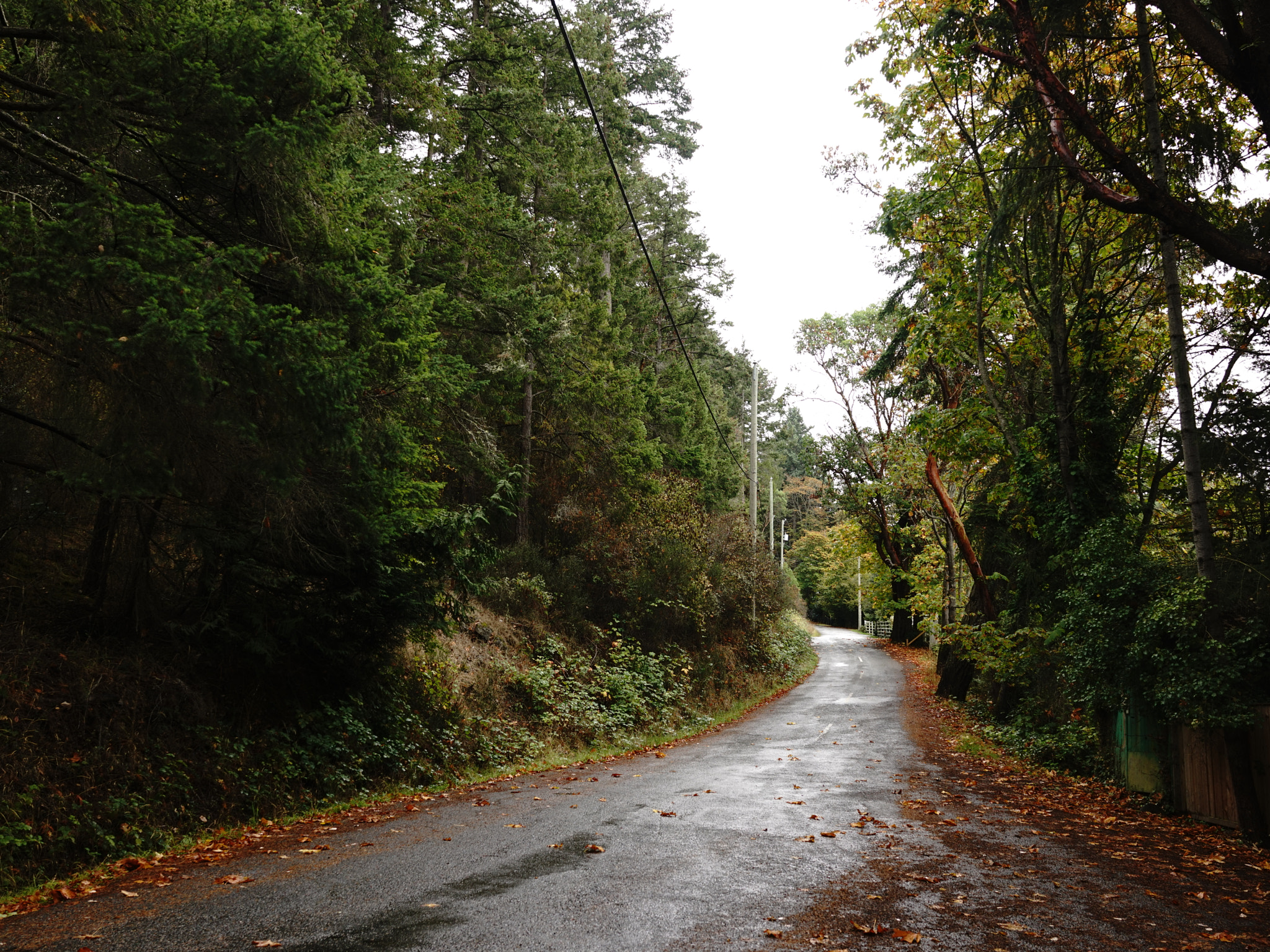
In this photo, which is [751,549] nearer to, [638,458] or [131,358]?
[638,458]

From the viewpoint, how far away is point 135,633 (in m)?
7.93

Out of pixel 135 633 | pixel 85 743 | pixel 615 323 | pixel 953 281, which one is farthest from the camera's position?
pixel 615 323

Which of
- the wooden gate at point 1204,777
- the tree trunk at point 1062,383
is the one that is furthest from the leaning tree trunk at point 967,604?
the wooden gate at point 1204,777

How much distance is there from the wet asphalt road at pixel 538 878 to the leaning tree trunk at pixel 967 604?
346 inches

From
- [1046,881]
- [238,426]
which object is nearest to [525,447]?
[238,426]

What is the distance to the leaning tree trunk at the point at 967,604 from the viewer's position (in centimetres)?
1788

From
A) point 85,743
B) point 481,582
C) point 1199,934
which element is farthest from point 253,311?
point 1199,934

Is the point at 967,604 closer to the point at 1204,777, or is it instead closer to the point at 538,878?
the point at 1204,777

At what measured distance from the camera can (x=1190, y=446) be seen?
8.51 m

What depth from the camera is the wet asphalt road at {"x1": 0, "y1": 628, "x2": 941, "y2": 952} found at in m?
4.42

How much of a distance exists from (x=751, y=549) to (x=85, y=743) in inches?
884

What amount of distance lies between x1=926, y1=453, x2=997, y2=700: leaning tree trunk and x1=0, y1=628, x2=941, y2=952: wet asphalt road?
8.79 m

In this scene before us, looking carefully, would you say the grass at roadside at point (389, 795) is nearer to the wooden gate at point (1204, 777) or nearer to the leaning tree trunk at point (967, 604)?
the leaning tree trunk at point (967, 604)

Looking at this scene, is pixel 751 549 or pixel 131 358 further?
pixel 751 549
